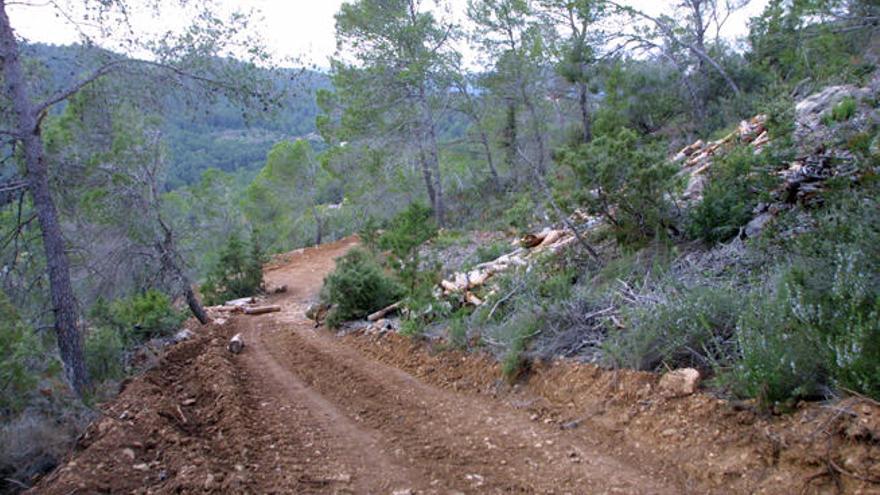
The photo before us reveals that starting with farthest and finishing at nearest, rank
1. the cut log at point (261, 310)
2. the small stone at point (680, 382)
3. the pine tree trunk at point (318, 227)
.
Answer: the pine tree trunk at point (318, 227) → the cut log at point (261, 310) → the small stone at point (680, 382)

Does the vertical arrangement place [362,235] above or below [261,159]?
below

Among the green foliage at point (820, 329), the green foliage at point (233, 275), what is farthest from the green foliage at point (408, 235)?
the green foliage at point (233, 275)

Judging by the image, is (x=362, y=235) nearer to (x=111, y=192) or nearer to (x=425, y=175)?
(x=111, y=192)

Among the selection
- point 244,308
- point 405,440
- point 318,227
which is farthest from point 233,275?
point 318,227

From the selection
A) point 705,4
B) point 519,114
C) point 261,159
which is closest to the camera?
point 705,4

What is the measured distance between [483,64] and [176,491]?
62.6 feet

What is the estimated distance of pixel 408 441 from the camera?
4691mm

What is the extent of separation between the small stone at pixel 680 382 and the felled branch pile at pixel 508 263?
10.1 ft

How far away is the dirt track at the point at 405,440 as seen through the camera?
12.2ft

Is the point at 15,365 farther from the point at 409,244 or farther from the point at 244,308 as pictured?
the point at 244,308

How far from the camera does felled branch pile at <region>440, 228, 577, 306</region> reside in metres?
8.06

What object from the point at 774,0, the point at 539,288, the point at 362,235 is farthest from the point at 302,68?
the point at 774,0

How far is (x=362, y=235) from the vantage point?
46.6 feet

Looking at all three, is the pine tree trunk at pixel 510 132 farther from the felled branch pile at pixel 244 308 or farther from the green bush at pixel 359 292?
the green bush at pixel 359 292
